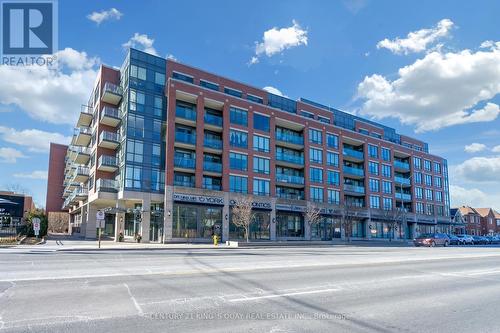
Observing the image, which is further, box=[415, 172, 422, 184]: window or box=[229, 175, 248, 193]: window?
box=[415, 172, 422, 184]: window

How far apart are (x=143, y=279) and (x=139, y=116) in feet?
109

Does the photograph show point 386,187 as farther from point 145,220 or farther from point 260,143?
point 145,220

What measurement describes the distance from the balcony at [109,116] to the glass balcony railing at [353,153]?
34.6 m

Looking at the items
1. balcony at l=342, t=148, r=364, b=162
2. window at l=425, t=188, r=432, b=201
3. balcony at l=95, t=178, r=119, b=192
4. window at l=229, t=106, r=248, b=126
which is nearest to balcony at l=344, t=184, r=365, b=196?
balcony at l=342, t=148, r=364, b=162

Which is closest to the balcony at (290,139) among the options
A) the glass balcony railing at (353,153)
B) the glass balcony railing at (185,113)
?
the glass balcony railing at (353,153)

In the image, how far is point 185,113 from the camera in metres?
43.2

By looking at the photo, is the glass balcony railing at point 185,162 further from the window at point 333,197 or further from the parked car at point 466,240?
the parked car at point 466,240

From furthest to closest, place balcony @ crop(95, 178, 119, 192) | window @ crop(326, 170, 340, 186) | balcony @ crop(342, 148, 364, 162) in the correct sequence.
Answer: balcony @ crop(342, 148, 364, 162), window @ crop(326, 170, 340, 186), balcony @ crop(95, 178, 119, 192)

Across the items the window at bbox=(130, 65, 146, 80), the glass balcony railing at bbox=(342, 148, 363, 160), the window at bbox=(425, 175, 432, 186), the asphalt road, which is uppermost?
the window at bbox=(130, 65, 146, 80)

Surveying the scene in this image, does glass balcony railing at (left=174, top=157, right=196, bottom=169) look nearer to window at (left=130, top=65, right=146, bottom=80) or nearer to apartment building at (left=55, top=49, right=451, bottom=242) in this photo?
apartment building at (left=55, top=49, right=451, bottom=242)

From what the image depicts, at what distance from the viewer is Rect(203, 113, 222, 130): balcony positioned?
44909mm

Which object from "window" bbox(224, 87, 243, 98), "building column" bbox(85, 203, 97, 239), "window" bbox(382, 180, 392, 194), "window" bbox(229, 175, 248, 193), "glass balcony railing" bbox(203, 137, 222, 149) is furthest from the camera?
"window" bbox(382, 180, 392, 194)

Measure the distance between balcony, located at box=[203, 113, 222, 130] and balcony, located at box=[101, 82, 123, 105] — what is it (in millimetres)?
10229

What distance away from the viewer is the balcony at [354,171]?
60.4 m
